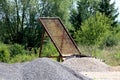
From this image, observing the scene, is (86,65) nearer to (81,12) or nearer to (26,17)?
(26,17)

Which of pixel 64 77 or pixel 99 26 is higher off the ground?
pixel 64 77

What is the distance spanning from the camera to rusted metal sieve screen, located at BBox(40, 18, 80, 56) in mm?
16266

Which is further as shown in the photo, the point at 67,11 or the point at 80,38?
the point at 67,11

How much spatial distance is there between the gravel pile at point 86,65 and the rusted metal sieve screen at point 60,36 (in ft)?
8.05

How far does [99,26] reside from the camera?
2262cm

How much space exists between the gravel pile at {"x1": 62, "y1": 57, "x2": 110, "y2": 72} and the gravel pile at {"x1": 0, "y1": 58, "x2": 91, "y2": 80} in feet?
16.0

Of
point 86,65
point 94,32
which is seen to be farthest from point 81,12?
point 86,65

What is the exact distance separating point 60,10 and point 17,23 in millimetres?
4741

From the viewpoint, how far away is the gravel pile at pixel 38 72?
6.87 m

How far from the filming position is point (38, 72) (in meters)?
7.14

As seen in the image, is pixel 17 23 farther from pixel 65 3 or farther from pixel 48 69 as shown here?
pixel 48 69

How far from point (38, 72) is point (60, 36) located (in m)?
9.48

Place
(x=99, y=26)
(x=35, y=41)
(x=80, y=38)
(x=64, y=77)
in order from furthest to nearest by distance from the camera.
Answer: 1. (x=35, y=41)
2. (x=80, y=38)
3. (x=99, y=26)
4. (x=64, y=77)

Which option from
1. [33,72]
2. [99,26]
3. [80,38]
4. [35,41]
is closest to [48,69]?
[33,72]
